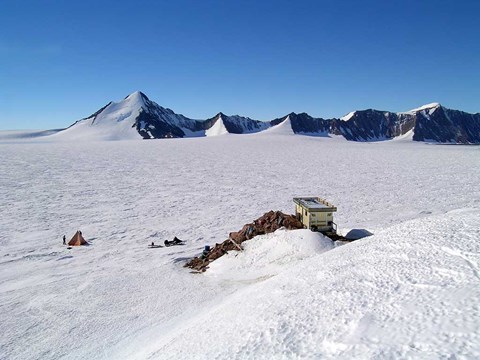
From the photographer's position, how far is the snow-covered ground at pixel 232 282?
718cm

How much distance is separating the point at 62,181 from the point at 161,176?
34.1ft

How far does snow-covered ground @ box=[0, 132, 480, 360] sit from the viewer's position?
7.18 metres

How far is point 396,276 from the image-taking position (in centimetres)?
893

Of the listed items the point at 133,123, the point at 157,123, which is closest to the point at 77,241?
the point at 133,123

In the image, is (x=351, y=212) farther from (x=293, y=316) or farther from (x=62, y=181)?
(x=62, y=181)

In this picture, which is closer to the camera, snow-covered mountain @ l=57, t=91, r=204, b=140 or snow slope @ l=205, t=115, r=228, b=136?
snow-covered mountain @ l=57, t=91, r=204, b=140

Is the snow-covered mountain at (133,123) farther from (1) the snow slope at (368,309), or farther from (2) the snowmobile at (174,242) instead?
(1) the snow slope at (368,309)

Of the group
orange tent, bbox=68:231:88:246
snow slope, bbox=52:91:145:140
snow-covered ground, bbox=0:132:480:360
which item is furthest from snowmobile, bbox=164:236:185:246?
snow slope, bbox=52:91:145:140

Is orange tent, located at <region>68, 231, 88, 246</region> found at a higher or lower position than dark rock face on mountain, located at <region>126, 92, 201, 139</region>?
lower

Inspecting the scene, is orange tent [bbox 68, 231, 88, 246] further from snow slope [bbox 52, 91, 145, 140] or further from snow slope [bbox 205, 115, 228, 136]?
snow slope [bbox 205, 115, 228, 136]

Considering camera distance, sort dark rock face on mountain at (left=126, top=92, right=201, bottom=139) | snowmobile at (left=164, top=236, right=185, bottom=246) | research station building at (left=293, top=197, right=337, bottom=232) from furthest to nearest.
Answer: dark rock face on mountain at (left=126, top=92, right=201, bottom=139) → snowmobile at (left=164, top=236, right=185, bottom=246) → research station building at (left=293, top=197, right=337, bottom=232)

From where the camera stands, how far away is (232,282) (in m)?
14.1

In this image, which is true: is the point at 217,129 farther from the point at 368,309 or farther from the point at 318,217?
the point at 368,309

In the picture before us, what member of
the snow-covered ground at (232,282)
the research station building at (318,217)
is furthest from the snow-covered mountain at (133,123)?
the research station building at (318,217)
